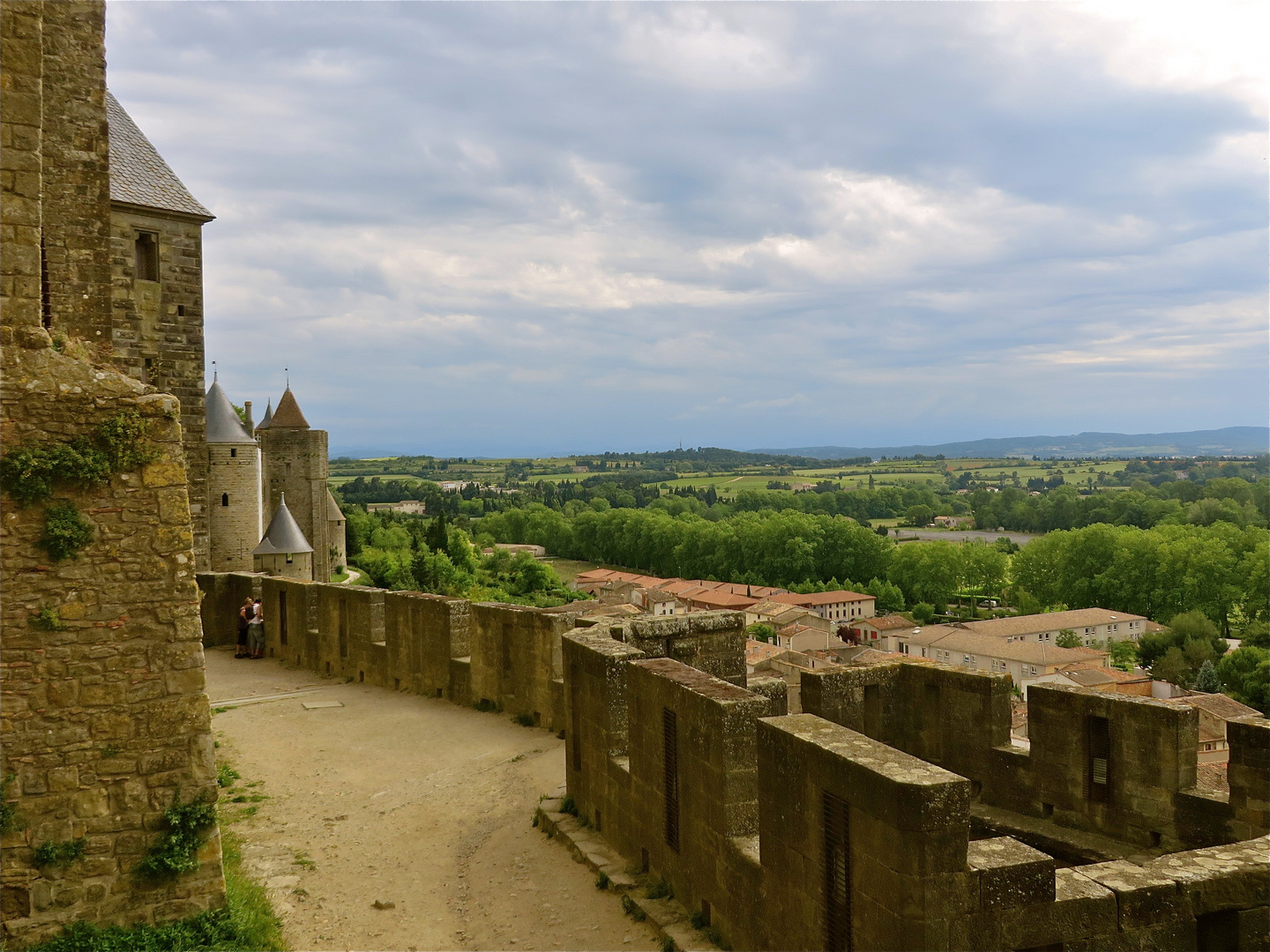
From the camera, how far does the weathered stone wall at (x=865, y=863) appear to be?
4.23 metres

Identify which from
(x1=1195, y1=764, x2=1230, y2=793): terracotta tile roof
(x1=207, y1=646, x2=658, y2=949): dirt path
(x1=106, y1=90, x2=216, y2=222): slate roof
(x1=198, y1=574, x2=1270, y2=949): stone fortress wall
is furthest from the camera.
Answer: (x1=106, y1=90, x2=216, y2=222): slate roof

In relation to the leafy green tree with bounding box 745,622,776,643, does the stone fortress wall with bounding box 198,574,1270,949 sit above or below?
above

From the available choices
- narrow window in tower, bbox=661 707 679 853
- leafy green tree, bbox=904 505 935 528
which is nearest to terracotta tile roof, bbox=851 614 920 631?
narrow window in tower, bbox=661 707 679 853

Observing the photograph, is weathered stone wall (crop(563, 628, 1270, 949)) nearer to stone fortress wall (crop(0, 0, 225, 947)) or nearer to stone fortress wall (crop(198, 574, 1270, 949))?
stone fortress wall (crop(198, 574, 1270, 949))

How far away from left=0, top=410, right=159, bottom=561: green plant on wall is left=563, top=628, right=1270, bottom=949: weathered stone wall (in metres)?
3.84

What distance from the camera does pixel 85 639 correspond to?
18.6 ft

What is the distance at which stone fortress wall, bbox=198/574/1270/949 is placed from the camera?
439 centimetres

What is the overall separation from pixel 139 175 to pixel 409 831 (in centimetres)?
1976

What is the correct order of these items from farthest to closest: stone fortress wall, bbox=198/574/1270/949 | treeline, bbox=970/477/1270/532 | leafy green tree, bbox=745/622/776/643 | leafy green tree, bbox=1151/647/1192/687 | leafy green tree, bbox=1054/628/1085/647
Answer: treeline, bbox=970/477/1270/532 → leafy green tree, bbox=745/622/776/643 → leafy green tree, bbox=1054/628/1085/647 → leafy green tree, bbox=1151/647/1192/687 → stone fortress wall, bbox=198/574/1270/949

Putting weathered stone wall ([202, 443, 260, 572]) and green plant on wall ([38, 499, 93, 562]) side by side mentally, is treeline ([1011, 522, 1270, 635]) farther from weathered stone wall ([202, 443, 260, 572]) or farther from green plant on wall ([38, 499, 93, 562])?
green plant on wall ([38, 499, 93, 562])

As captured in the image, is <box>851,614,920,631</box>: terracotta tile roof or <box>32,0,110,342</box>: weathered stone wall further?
<box>851,614,920,631</box>: terracotta tile roof

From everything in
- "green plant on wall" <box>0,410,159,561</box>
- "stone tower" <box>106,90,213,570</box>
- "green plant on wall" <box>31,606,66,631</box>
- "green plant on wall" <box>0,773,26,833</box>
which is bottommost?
"green plant on wall" <box>0,773,26,833</box>

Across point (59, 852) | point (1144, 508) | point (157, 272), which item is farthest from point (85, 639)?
point (1144, 508)

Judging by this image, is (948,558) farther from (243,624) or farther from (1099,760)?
(1099,760)
